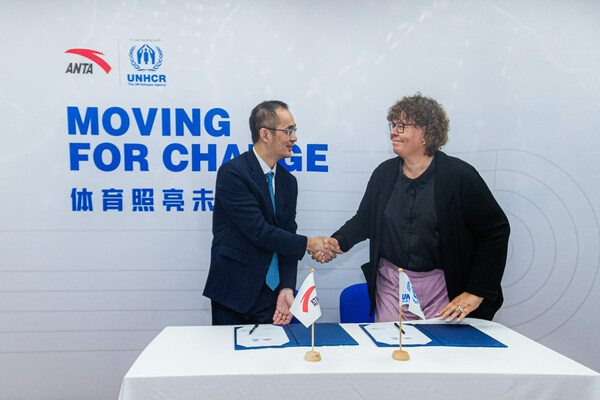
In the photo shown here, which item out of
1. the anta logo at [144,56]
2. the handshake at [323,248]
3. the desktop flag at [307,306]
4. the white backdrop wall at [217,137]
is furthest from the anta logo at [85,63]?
the desktop flag at [307,306]

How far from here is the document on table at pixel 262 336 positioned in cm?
181

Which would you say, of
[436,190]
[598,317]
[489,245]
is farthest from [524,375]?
[598,317]

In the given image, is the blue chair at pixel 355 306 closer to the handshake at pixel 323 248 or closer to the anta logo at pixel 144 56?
the handshake at pixel 323 248

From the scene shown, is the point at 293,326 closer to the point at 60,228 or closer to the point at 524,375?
the point at 524,375

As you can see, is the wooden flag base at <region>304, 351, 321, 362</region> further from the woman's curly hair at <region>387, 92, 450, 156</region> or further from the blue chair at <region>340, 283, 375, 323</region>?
the woman's curly hair at <region>387, 92, 450, 156</region>

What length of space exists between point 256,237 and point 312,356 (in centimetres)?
84

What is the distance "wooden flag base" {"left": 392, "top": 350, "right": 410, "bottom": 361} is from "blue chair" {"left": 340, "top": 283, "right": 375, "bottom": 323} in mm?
1046

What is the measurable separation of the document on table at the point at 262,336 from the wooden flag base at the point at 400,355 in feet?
1.46

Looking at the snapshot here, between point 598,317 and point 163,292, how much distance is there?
10.5 ft

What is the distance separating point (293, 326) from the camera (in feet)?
6.82

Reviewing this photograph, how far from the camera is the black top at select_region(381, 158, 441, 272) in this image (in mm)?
A: 2219

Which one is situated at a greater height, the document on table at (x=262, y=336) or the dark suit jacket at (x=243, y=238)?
the dark suit jacket at (x=243, y=238)

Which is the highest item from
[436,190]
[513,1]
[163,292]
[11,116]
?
[513,1]

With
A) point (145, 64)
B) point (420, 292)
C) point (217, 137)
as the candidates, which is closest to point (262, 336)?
point (420, 292)
